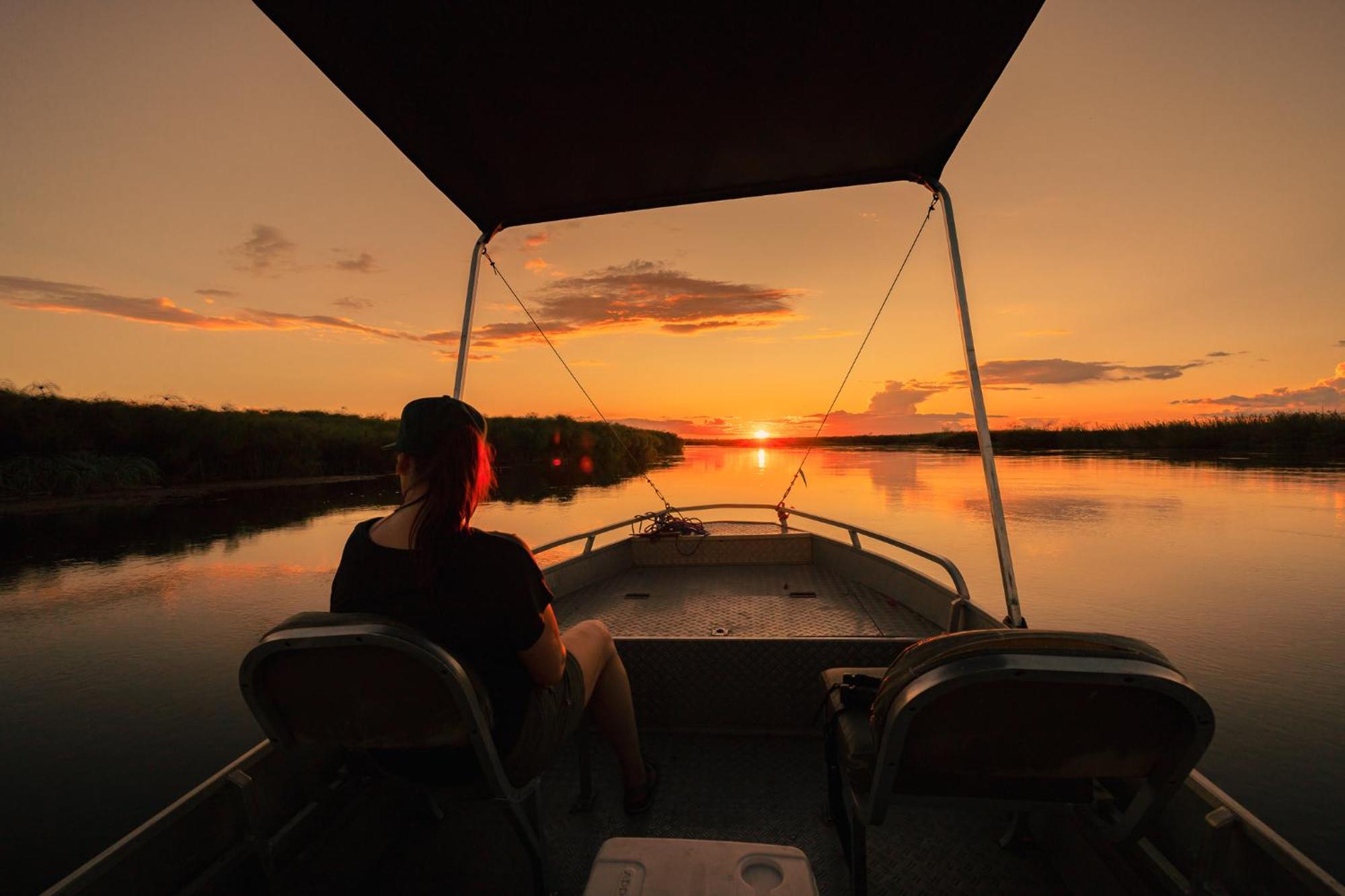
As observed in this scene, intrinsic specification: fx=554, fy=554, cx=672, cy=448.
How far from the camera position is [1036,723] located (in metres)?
1.19

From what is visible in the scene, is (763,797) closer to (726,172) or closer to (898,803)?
(898,803)

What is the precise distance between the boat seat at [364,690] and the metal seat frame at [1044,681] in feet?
3.12

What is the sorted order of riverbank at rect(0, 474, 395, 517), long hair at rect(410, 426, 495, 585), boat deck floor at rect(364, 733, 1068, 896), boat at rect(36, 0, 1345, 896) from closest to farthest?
boat at rect(36, 0, 1345, 896)
long hair at rect(410, 426, 495, 585)
boat deck floor at rect(364, 733, 1068, 896)
riverbank at rect(0, 474, 395, 517)

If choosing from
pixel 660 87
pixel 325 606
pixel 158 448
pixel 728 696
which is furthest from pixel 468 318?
pixel 158 448

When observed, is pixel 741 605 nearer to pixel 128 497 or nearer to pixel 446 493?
pixel 446 493

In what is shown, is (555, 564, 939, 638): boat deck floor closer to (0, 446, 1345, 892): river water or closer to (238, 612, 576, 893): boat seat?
(238, 612, 576, 893): boat seat

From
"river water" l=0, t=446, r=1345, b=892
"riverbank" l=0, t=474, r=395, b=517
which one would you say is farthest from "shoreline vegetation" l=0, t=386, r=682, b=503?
"river water" l=0, t=446, r=1345, b=892

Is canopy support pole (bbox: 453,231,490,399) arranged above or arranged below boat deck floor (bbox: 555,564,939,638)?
above

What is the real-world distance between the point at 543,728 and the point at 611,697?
1.72 feet

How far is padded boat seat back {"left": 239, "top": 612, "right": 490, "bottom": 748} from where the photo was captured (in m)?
1.20

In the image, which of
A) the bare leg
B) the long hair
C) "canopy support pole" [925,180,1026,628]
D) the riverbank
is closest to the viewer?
the long hair

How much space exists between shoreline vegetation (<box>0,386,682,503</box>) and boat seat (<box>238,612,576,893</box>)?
54.5ft

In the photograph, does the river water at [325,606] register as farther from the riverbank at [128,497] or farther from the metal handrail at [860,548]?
the metal handrail at [860,548]

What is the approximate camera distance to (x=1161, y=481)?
27.2 metres
